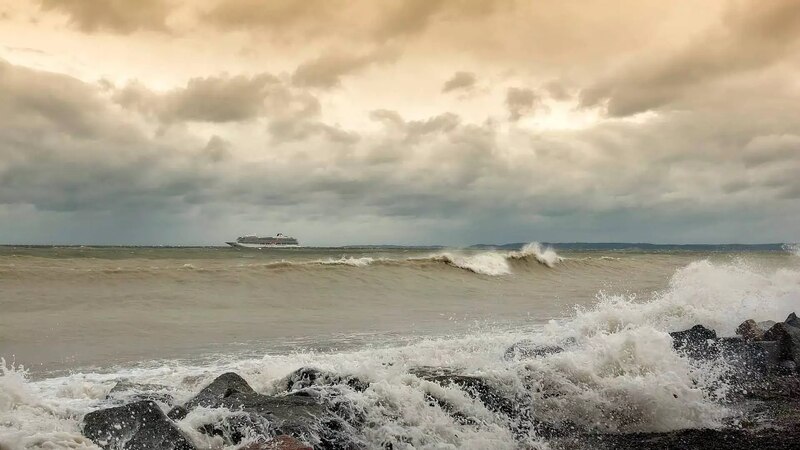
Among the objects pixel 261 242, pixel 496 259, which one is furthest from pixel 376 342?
pixel 261 242

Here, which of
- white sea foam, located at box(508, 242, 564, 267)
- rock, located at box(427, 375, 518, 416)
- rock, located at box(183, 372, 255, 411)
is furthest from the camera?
white sea foam, located at box(508, 242, 564, 267)

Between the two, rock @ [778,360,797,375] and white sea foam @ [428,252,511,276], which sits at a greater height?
white sea foam @ [428,252,511,276]

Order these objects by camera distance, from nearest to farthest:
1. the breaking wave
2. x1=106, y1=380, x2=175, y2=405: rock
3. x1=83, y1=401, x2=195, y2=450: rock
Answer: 1. x1=83, y1=401, x2=195, y2=450: rock
2. x1=106, y1=380, x2=175, y2=405: rock
3. the breaking wave

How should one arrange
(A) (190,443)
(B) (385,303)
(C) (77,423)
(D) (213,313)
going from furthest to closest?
(B) (385,303) < (D) (213,313) < (C) (77,423) < (A) (190,443)

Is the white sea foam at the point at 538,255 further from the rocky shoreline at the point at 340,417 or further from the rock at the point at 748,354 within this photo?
the rocky shoreline at the point at 340,417

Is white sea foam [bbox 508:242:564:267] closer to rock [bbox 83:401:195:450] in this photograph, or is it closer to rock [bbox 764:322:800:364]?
rock [bbox 764:322:800:364]

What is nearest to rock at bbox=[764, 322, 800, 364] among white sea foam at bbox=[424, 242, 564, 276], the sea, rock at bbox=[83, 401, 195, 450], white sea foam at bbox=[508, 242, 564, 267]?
the sea

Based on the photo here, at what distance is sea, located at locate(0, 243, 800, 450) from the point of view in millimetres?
5711

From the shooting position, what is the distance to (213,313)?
14.6m

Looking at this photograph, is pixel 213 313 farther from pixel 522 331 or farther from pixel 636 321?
pixel 636 321

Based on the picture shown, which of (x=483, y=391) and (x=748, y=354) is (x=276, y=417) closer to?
(x=483, y=391)

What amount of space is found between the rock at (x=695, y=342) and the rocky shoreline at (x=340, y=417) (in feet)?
0.68

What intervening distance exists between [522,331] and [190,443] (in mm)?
8434

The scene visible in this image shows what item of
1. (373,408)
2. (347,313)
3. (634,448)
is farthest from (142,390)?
(347,313)
